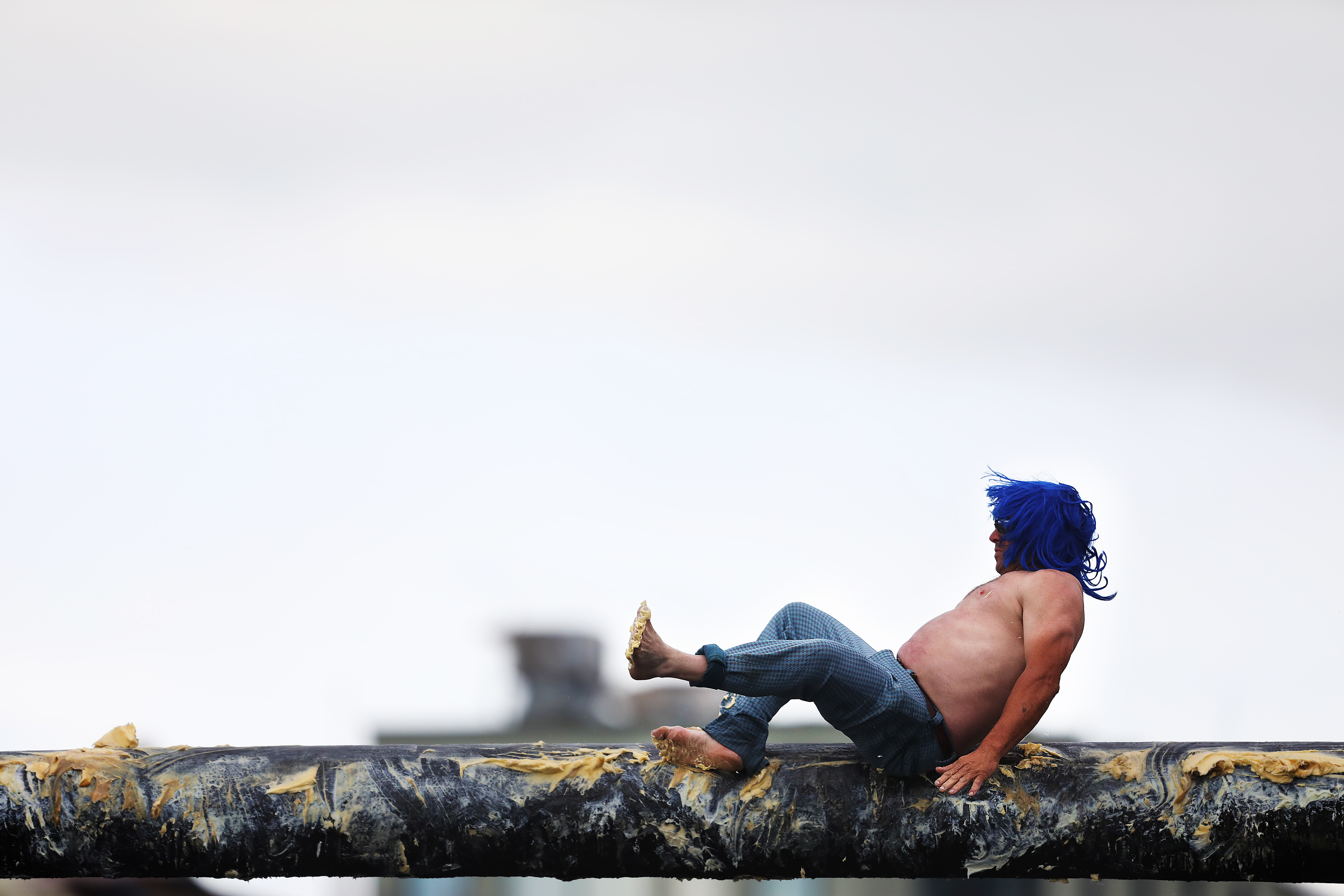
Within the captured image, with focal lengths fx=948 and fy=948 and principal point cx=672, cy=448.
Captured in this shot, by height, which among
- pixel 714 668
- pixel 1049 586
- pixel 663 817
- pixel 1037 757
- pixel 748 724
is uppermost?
pixel 1049 586

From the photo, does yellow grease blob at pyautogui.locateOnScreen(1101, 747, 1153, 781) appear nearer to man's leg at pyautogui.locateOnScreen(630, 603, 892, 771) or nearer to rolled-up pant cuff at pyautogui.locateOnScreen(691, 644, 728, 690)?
man's leg at pyautogui.locateOnScreen(630, 603, 892, 771)

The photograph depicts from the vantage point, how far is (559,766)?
2395 millimetres

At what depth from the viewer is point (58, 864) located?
2385mm

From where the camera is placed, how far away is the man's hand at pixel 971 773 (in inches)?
92.5

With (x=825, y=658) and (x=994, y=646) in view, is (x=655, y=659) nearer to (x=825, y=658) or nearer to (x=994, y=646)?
(x=825, y=658)

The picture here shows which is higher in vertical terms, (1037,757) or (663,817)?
(1037,757)

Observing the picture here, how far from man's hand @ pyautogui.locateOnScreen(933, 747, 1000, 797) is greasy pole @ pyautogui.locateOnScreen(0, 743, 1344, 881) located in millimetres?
29

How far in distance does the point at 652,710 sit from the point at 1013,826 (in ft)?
27.5

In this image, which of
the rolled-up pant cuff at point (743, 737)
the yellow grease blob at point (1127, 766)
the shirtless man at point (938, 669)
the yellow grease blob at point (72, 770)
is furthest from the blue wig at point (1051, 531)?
the yellow grease blob at point (72, 770)

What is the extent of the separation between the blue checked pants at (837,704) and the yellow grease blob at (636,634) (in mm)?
187

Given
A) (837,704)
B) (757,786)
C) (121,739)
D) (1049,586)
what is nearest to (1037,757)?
(1049,586)

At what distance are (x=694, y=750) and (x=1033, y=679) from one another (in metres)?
Result: 0.87

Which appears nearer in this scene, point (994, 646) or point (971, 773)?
point (971, 773)

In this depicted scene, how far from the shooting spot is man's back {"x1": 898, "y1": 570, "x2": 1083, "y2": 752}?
2.45 metres
